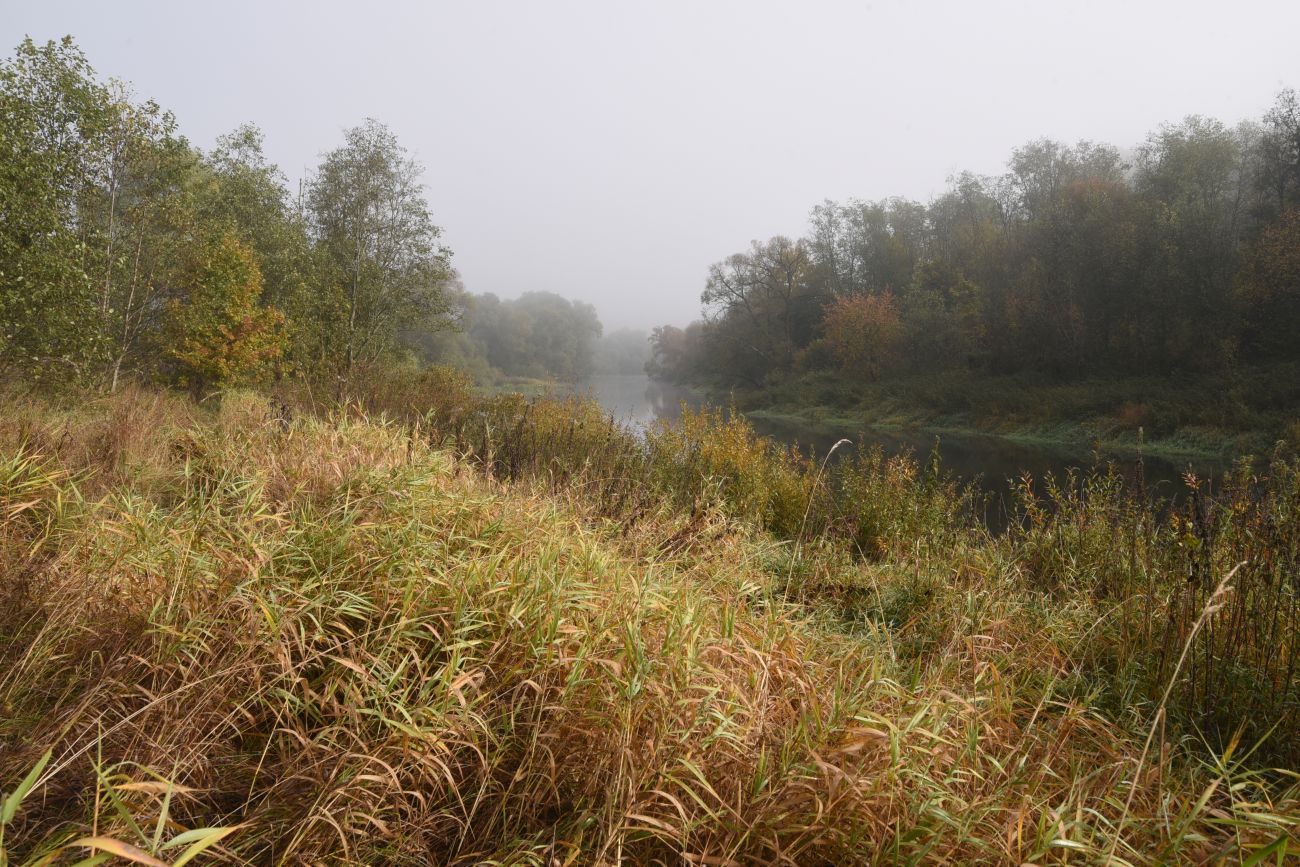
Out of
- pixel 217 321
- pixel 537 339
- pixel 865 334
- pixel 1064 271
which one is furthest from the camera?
pixel 537 339

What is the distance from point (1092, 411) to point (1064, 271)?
881 centimetres

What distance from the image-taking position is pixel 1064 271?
29.4m

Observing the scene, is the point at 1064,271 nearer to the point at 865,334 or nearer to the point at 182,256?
the point at 865,334

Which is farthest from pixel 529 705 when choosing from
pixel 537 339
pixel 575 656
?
pixel 537 339

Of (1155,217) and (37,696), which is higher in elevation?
(1155,217)

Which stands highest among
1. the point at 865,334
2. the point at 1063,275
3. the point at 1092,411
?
the point at 1063,275

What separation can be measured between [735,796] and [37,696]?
7.19 feet

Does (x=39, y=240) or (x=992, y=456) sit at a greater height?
(x=39, y=240)

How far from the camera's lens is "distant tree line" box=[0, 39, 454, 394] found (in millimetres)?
8805

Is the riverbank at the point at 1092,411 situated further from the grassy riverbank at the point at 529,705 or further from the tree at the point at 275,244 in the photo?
the tree at the point at 275,244

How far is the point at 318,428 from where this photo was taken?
182 inches

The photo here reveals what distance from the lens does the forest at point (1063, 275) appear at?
2355 cm

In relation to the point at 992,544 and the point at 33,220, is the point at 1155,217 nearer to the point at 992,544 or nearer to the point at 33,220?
the point at 992,544

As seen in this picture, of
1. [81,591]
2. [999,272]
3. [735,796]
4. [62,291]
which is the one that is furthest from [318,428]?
[999,272]
